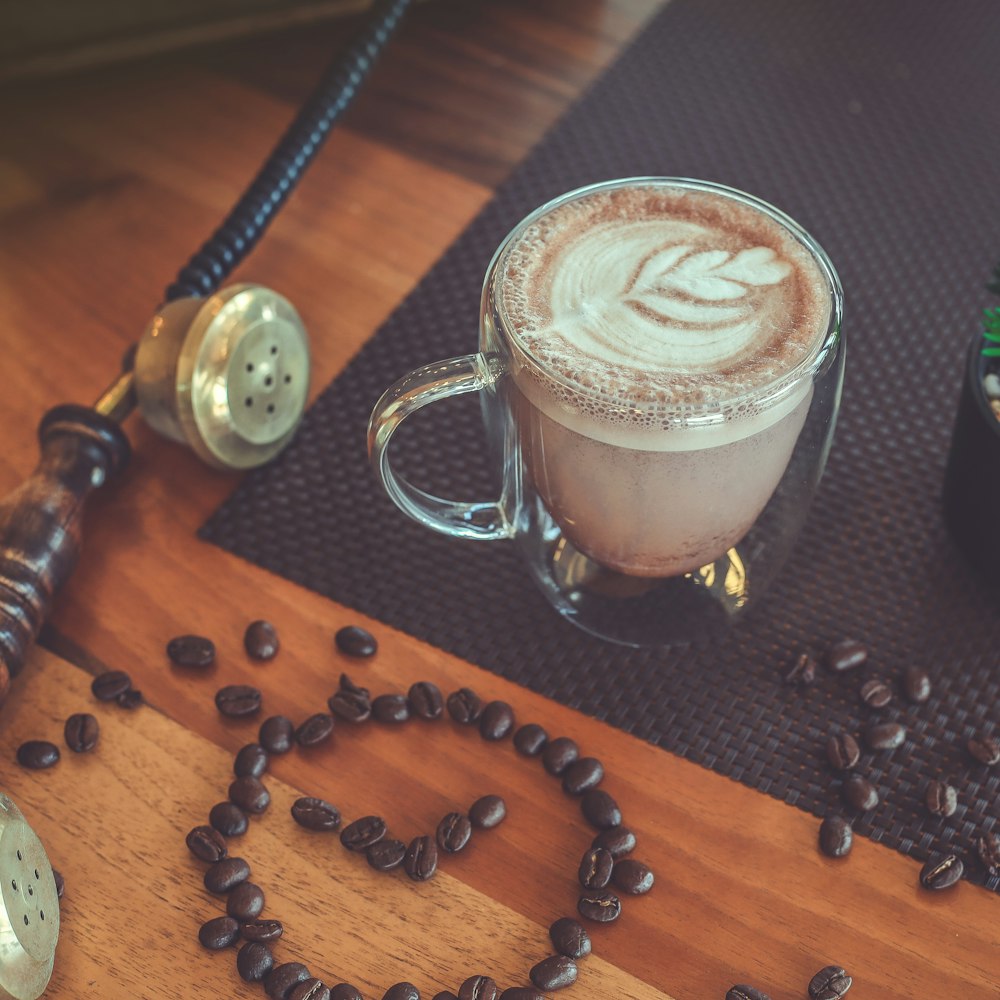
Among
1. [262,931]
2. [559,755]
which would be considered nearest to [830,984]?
[559,755]

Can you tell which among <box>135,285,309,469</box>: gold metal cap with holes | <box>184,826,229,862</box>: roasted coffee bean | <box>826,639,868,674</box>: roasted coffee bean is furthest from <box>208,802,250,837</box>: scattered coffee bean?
<box>826,639,868,674</box>: roasted coffee bean

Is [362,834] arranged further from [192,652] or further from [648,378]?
[648,378]

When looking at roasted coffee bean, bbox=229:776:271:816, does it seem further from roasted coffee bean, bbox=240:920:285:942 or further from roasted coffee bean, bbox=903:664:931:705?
roasted coffee bean, bbox=903:664:931:705

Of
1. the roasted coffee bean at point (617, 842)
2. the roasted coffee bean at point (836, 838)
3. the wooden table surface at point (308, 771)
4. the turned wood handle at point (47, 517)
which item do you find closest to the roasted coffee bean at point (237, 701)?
the wooden table surface at point (308, 771)

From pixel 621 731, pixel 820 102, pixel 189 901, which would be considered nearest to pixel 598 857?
pixel 621 731

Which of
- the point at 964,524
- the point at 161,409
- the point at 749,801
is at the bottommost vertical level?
the point at 161,409

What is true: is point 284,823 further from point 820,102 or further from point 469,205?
point 820,102
